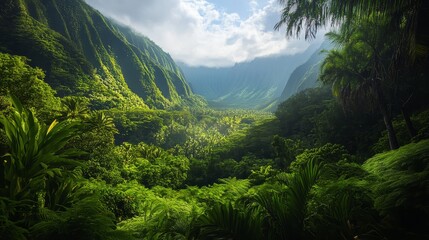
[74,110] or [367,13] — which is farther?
[74,110]

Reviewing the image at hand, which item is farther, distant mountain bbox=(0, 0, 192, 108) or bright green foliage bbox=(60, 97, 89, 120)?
distant mountain bbox=(0, 0, 192, 108)

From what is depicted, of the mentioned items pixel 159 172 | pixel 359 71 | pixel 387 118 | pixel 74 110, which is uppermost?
pixel 74 110

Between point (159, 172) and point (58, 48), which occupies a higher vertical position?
point (58, 48)

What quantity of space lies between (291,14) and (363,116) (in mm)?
20710

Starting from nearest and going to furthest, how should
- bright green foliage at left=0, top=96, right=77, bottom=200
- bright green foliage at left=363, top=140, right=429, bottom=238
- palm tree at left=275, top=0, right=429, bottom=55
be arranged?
bright green foliage at left=363, top=140, right=429, bottom=238 → bright green foliage at left=0, top=96, right=77, bottom=200 → palm tree at left=275, top=0, right=429, bottom=55

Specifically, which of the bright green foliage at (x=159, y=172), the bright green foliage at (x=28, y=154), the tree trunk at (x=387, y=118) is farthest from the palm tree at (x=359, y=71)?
the bright green foliage at (x=159, y=172)

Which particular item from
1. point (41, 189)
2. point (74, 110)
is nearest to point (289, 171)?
point (41, 189)

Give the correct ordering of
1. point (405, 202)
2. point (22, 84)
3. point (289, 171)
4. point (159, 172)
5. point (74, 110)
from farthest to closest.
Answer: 1. point (159, 172)
2. point (74, 110)
3. point (22, 84)
4. point (289, 171)
5. point (405, 202)

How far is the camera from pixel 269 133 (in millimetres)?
54562

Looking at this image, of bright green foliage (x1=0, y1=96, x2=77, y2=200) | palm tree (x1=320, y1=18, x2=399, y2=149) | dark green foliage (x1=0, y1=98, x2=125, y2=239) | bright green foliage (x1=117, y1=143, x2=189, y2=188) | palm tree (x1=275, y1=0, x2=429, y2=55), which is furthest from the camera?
bright green foliage (x1=117, y1=143, x2=189, y2=188)

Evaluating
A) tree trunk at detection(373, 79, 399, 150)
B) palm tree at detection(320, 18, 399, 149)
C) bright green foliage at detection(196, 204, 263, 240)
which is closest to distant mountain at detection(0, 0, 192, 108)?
palm tree at detection(320, 18, 399, 149)

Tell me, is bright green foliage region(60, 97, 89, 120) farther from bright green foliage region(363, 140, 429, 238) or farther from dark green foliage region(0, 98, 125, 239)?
bright green foliage region(363, 140, 429, 238)

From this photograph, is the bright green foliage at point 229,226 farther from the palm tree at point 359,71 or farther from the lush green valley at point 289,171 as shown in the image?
the palm tree at point 359,71

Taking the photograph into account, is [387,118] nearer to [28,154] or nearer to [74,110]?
[28,154]
